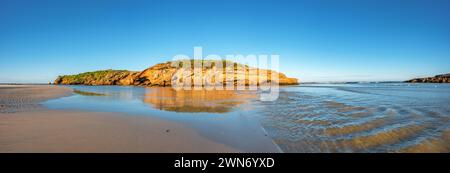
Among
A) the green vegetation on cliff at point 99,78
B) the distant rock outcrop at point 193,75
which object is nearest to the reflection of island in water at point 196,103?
the distant rock outcrop at point 193,75

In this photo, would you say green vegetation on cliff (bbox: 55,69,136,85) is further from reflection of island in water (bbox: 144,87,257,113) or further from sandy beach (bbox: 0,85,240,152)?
sandy beach (bbox: 0,85,240,152)

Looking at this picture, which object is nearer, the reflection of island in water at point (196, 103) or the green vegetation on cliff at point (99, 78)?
the reflection of island in water at point (196, 103)

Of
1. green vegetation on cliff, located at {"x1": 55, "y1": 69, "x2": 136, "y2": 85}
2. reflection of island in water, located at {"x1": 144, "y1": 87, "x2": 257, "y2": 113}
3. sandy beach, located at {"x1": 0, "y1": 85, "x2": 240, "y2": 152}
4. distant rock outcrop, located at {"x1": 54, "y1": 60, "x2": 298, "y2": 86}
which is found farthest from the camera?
green vegetation on cliff, located at {"x1": 55, "y1": 69, "x2": 136, "y2": 85}

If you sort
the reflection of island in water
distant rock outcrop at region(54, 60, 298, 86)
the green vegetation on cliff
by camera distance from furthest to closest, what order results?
the green vegetation on cliff
distant rock outcrop at region(54, 60, 298, 86)
the reflection of island in water

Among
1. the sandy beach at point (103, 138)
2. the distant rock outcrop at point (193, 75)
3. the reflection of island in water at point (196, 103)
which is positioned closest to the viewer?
the sandy beach at point (103, 138)

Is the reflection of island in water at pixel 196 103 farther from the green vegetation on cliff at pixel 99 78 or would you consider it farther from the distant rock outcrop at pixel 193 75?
the green vegetation on cliff at pixel 99 78

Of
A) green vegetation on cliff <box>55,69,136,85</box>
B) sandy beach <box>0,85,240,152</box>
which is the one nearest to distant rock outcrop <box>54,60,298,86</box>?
green vegetation on cliff <box>55,69,136,85</box>

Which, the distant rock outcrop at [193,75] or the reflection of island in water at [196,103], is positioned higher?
the distant rock outcrop at [193,75]

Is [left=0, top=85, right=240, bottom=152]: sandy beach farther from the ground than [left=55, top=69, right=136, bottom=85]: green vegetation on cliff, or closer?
closer

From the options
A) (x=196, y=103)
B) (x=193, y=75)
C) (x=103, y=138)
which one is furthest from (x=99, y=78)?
(x=103, y=138)

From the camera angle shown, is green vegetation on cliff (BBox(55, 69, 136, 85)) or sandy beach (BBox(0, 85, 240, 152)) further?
green vegetation on cliff (BBox(55, 69, 136, 85))

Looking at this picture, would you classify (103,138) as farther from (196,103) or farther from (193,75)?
(193,75)
